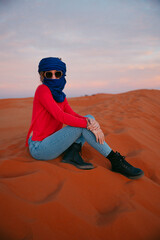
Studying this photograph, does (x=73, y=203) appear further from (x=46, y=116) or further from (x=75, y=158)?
(x=46, y=116)

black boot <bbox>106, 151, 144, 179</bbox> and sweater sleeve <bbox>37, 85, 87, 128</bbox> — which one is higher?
sweater sleeve <bbox>37, 85, 87, 128</bbox>

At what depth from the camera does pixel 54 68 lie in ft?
7.11

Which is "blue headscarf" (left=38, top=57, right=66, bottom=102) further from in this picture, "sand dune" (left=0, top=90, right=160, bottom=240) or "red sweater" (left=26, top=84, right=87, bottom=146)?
"sand dune" (left=0, top=90, right=160, bottom=240)

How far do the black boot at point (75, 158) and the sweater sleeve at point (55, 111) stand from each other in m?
0.38

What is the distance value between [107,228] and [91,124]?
1.09 meters

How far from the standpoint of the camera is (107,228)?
1.26 metres

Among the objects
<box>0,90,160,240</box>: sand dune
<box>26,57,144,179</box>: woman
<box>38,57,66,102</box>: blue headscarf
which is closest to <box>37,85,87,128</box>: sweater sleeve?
<box>26,57,144,179</box>: woman

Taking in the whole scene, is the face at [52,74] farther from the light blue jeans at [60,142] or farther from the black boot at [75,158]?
the black boot at [75,158]

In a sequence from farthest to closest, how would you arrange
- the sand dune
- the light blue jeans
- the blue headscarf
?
1. the blue headscarf
2. the light blue jeans
3. the sand dune

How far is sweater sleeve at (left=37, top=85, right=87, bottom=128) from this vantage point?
1.94 metres

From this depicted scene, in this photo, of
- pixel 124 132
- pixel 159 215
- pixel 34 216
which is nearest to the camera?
pixel 34 216

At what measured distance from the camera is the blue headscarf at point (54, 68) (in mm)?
2139

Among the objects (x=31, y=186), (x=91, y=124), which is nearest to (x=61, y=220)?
(x=31, y=186)

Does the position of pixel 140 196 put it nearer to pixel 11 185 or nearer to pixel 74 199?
pixel 74 199
